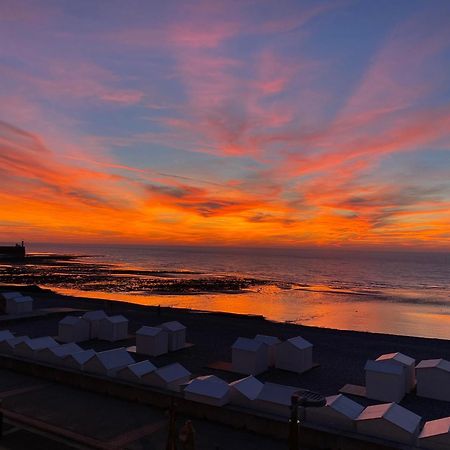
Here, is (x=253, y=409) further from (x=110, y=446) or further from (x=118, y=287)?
(x=118, y=287)

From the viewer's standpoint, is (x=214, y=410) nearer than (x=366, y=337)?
Yes

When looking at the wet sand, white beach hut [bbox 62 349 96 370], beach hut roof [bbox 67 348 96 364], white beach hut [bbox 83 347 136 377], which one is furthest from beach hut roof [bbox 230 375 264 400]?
beach hut roof [bbox 67 348 96 364]

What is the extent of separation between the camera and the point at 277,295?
89.9 m

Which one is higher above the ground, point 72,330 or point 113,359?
point 113,359

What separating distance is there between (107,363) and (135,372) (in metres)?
1.81

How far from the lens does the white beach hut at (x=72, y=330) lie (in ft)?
100

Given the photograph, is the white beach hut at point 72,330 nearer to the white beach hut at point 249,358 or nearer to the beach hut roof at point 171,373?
the white beach hut at point 249,358

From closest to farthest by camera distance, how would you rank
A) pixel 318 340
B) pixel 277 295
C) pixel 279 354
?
pixel 279 354
pixel 318 340
pixel 277 295

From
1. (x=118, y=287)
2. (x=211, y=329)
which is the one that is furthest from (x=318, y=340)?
(x=118, y=287)

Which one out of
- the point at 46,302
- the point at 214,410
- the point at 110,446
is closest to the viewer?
the point at 110,446

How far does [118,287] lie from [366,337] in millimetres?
66331

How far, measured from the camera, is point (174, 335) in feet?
94.4

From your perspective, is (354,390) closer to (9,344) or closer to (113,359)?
(113,359)

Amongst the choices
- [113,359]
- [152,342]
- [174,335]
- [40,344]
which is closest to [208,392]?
[113,359]
